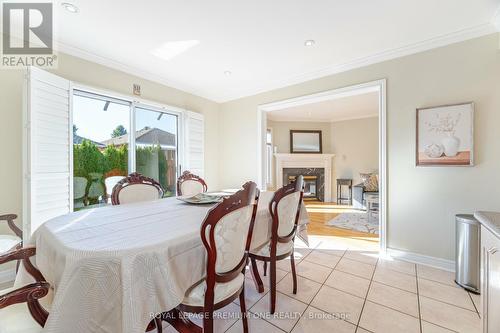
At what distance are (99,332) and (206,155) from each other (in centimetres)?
347

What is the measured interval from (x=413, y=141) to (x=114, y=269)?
3091 millimetres

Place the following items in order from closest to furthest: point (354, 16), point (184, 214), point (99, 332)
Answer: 1. point (99, 332)
2. point (184, 214)
3. point (354, 16)

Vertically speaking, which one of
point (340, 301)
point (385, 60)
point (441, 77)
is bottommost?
point (340, 301)

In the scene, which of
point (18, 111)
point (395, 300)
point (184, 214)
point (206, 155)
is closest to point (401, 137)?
point (395, 300)

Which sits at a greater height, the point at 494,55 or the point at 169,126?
the point at 494,55

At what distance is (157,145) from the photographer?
357cm

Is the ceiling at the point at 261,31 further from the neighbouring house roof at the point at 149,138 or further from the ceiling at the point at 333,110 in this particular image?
the ceiling at the point at 333,110

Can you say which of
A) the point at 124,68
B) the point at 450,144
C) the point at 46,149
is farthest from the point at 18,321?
the point at 450,144

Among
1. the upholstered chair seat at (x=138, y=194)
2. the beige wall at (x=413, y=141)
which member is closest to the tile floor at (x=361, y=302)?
the beige wall at (x=413, y=141)

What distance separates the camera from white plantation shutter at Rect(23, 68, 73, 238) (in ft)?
6.52

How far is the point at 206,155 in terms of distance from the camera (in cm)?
421

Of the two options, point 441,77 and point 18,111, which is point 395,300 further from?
Result: point 18,111

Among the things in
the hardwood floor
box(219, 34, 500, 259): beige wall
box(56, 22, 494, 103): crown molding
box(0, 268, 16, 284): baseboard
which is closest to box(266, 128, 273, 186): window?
the hardwood floor

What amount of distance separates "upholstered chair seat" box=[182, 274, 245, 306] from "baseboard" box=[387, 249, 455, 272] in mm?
2383
